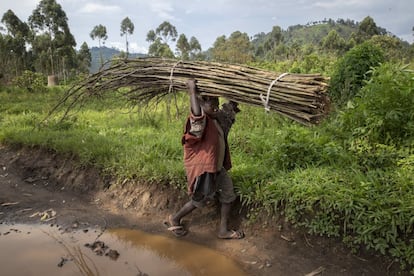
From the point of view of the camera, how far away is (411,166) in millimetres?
3256

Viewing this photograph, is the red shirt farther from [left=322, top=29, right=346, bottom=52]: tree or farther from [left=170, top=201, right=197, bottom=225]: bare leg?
[left=322, top=29, right=346, bottom=52]: tree

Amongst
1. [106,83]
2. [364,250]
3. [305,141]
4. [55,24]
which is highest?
[55,24]

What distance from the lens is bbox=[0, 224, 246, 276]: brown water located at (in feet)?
10.4

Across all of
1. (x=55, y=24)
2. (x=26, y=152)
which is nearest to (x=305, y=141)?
(x=26, y=152)

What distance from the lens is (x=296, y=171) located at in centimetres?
364

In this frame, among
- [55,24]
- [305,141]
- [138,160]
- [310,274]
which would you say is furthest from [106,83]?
[55,24]

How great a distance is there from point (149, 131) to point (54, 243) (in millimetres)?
2839

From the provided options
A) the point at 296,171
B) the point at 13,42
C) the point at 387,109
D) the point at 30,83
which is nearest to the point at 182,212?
the point at 296,171

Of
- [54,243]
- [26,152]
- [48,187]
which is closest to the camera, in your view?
[54,243]

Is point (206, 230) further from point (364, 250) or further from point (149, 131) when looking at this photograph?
point (149, 131)

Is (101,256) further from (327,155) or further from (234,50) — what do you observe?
(234,50)

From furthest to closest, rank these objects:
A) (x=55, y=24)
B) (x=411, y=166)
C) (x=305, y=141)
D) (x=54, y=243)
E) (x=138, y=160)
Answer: (x=55, y=24)
(x=138, y=160)
(x=305, y=141)
(x=54, y=243)
(x=411, y=166)

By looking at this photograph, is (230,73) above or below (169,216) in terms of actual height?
above

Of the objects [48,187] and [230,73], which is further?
[48,187]
